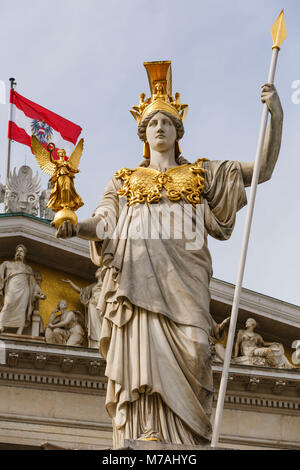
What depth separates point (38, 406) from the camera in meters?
24.9

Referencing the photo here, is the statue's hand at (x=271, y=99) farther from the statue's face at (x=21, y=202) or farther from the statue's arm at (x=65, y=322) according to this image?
the statue's face at (x=21, y=202)

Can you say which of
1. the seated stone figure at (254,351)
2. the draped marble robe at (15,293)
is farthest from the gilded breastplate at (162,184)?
the seated stone figure at (254,351)

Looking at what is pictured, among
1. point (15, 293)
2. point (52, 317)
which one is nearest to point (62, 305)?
point (52, 317)

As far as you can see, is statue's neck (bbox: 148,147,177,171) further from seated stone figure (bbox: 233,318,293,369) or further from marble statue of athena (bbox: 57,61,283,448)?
seated stone figure (bbox: 233,318,293,369)

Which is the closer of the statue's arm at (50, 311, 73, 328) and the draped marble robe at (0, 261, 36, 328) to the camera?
the draped marble robe at (0, 261, 36, 328)

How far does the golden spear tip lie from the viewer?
404 inches

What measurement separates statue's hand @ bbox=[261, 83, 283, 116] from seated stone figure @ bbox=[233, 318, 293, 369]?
634 inches

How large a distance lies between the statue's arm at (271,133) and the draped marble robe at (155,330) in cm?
50

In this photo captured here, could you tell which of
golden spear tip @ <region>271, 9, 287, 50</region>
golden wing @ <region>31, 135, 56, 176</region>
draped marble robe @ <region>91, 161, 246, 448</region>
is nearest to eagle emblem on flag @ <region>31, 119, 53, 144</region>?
golden wing @ <region>31, 135, 56, 176</region>

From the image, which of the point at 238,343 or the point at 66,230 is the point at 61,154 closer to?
the point at 66,230

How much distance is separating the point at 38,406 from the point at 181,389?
15887 millimetres

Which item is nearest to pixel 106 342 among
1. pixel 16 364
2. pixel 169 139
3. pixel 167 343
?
pixel 167 343
